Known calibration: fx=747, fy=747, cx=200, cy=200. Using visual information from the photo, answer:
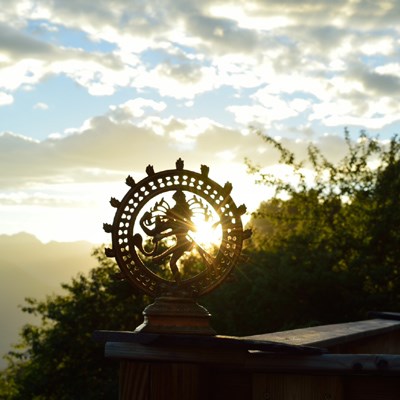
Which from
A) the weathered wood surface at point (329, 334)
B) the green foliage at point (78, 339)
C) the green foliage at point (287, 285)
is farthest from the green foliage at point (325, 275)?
the weathered wood surface at point (329, 334)

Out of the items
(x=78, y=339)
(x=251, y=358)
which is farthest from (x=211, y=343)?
(x=78, y=339)

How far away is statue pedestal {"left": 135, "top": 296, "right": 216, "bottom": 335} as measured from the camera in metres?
3.28

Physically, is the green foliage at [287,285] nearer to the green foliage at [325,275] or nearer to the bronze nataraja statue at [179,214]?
the green foliage at [325,275]

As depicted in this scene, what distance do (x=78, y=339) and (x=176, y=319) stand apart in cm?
2152

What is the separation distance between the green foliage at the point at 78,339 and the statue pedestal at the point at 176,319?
19.7m

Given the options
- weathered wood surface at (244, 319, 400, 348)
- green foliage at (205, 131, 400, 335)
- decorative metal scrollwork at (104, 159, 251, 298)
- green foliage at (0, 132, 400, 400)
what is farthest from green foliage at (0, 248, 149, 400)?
decorative metal scrollwork at (104, 159, 251, 298)

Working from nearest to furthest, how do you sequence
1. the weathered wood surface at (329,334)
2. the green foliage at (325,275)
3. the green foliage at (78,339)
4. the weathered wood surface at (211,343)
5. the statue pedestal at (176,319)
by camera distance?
the weathered wood surface at (211,343) → the statue pedestal at (176,319) → the weathered wood surface at (329,334) → the green foliage at (325,275) → the green foliage at (78,339)

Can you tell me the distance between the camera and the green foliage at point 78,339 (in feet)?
77.7

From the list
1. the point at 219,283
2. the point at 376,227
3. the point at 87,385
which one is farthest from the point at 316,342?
the point at 87,385

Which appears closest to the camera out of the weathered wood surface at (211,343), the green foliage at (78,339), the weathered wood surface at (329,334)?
the weathered wood surface at (211,343)

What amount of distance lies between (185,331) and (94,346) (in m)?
21.3

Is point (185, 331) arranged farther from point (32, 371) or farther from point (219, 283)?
point (32, 371)

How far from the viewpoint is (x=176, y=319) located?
3.31 m

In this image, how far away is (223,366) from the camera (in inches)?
123
